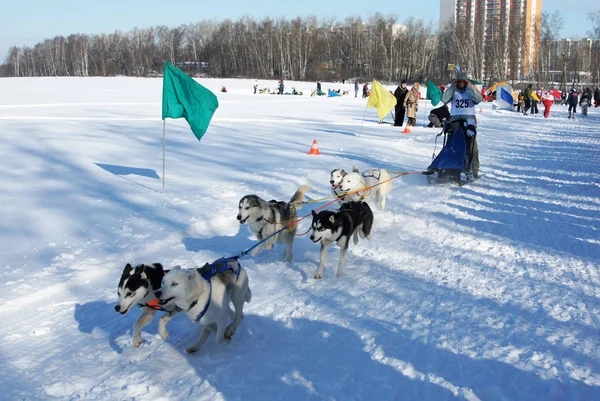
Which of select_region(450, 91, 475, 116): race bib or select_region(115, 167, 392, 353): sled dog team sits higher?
select_region(450, 91, 475, 116): race bib

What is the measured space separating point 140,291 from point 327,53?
223 feet

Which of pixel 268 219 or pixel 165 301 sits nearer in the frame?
pixel 165 301

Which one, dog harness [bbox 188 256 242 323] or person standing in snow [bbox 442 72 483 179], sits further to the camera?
person standing in snow [bbox 442 72 483 179]

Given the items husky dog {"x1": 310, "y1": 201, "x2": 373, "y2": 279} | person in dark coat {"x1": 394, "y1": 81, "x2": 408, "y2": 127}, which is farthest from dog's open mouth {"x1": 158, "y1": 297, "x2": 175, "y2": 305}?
person in dark coat {"x1": 394, "y1": 81, "x2": 408, "y2": 127}

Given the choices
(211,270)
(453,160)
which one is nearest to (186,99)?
(453,160)

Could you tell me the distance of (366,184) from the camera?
6.46m

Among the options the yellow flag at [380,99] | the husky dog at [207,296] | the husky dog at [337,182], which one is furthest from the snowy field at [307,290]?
the yellow flag at [380,99]

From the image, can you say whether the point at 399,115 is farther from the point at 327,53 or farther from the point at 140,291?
the point at 327,53

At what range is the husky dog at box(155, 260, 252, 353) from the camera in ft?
9.74

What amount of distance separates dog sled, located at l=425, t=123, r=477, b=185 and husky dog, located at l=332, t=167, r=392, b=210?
1742 millimetres

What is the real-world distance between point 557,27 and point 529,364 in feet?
169

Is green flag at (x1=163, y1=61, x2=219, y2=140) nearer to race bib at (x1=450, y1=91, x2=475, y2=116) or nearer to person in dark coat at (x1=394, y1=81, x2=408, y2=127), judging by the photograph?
race bib at (x1=450, y1=91, x2=475, y2=116)

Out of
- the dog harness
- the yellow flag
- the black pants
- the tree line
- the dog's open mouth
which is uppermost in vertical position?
the tree line

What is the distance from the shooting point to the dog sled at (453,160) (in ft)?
26.8
